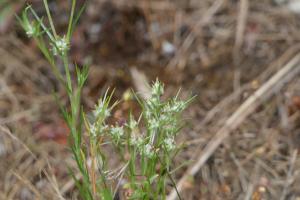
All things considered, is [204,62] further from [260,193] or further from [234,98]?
[260,193]

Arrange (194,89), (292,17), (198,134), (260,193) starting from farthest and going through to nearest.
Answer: (292,17)
(194,89)
(198,134)
(260,193)

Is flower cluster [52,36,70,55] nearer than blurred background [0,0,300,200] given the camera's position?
Yes

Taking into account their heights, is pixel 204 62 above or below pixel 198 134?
above

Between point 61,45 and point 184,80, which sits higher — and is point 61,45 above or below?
below

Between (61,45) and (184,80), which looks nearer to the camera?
(61,45)

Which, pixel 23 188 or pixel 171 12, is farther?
pixel 171 12

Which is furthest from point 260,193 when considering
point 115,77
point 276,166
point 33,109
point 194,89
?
point 33,109

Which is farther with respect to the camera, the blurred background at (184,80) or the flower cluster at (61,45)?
the blurred background at (184,80)

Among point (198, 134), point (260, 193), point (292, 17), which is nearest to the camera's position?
point (260, 193)
